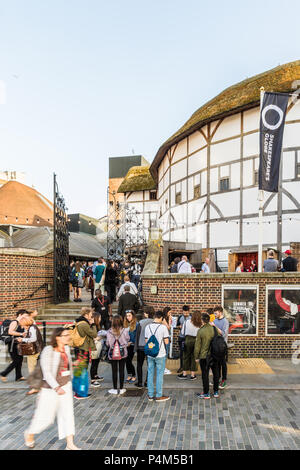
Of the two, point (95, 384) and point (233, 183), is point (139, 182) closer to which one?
point (233, 183)

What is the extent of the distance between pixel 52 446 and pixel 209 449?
2.24 m

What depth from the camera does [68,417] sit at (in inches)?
188

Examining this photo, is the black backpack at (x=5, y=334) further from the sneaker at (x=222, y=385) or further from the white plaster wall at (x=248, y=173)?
the white plaster wall at (x=248, y=173)

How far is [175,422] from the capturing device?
5.74 m

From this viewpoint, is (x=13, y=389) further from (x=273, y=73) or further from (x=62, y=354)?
(x=273, y=73)

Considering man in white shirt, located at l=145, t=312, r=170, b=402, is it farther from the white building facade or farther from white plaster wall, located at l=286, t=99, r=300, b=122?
white plaster wall, located at l=286, t=99, r=300, b=122

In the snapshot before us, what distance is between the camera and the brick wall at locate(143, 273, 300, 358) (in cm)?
1000

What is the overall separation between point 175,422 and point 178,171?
1688cm

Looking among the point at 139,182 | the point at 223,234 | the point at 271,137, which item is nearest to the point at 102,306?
the point at 271,137

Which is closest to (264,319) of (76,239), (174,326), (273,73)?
(174,326)

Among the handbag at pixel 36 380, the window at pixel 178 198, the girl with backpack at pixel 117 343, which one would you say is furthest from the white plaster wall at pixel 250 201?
the handbag at pixel 36 380

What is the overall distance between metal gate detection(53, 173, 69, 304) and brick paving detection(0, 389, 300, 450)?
5949 millimetres

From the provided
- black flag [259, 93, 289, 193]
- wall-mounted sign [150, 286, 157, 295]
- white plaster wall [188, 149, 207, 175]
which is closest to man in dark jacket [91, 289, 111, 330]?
wall-mounted sign [150, 286, 157, 295]

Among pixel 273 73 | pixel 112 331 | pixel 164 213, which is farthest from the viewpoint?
pixel 164 213
